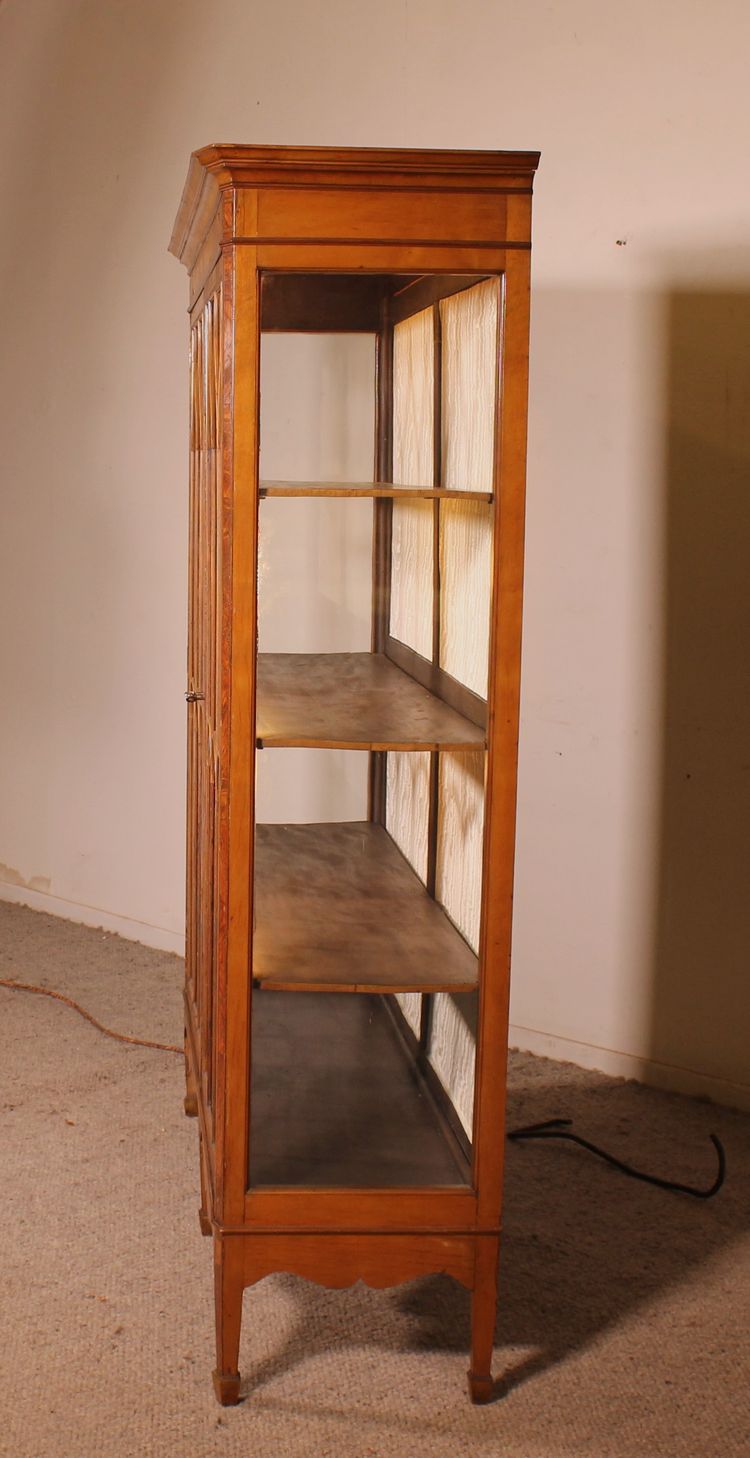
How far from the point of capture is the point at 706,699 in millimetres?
2670

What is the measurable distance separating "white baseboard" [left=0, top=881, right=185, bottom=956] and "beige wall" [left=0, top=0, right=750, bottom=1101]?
0.03 meters

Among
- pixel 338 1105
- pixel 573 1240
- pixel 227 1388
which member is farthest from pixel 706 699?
pixel 227 1388

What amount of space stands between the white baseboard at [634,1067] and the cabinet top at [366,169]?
1846 millimetres

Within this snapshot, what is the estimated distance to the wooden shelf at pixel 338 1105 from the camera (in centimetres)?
182

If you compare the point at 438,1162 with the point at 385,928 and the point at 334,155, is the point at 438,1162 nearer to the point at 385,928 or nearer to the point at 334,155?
the point at 385,928

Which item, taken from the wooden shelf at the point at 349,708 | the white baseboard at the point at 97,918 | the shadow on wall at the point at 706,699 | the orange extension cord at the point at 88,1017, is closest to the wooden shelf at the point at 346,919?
the wooden shelf at the point at 349,708

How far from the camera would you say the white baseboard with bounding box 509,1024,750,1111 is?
275 centimetres

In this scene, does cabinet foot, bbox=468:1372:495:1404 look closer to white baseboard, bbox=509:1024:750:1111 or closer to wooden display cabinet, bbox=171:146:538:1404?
wooden display cabinet, bbox=171:146:538:1404

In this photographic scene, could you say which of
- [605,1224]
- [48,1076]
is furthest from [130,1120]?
[605,1224]

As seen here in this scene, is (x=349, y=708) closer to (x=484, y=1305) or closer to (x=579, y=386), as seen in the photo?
(x=484, y=1305)

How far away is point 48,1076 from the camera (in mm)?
2760

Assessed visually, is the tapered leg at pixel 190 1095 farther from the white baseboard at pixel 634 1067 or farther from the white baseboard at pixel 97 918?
the white baseboard at pixel 97 918

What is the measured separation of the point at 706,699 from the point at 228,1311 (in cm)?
147

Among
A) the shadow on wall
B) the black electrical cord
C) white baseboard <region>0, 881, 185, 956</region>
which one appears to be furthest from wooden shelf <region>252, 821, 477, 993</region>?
white baseboard <region>0, 881, 185, 956</region>
